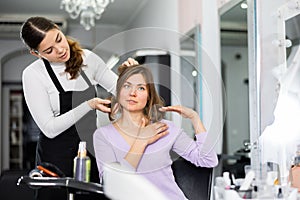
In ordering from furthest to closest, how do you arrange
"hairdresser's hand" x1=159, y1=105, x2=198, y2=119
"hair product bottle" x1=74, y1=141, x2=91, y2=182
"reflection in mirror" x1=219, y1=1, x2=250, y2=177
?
"reflection in mirror" x1=219, y1=1, x2=250, y2=177 → "hairdresser's hand" x1=159, y1=105, x2=198, y2=119 → "hair product bottle" x1=74, y1=141, x2=91, y2=182

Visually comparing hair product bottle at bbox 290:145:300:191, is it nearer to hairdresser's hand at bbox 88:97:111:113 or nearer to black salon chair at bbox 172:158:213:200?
black salon chair at bbox 172:158:213:200

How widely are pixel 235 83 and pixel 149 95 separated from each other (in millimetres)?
766

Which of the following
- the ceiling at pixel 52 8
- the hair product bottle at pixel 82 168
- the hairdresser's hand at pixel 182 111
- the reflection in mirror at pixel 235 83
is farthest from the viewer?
the ceiling at pixel 52 8

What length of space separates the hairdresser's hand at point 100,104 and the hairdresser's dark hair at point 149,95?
0.01m

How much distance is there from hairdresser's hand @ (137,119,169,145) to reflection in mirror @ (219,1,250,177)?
480 mm

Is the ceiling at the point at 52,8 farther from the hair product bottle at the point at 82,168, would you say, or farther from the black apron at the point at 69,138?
the hair product bottle at the point at 82,168

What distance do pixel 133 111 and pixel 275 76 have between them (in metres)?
0.50

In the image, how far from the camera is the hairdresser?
3.59 ft

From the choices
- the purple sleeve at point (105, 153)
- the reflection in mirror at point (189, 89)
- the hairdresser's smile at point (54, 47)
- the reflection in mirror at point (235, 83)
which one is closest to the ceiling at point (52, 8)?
the reflection in mirror at point (235, 83)

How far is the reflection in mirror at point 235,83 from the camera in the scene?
1564mm

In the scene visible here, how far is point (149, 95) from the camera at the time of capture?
1.08 meters

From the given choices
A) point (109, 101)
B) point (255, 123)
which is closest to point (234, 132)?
point (255, 123)

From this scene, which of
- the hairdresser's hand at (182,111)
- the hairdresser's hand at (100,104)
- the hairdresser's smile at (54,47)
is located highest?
the hairdresser's smile at (54,47)

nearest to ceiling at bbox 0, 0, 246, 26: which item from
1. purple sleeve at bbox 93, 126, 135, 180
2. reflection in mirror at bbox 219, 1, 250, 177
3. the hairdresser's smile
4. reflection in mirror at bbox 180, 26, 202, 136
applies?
reflection in mirror at bbox 219, 1, 250, 177
